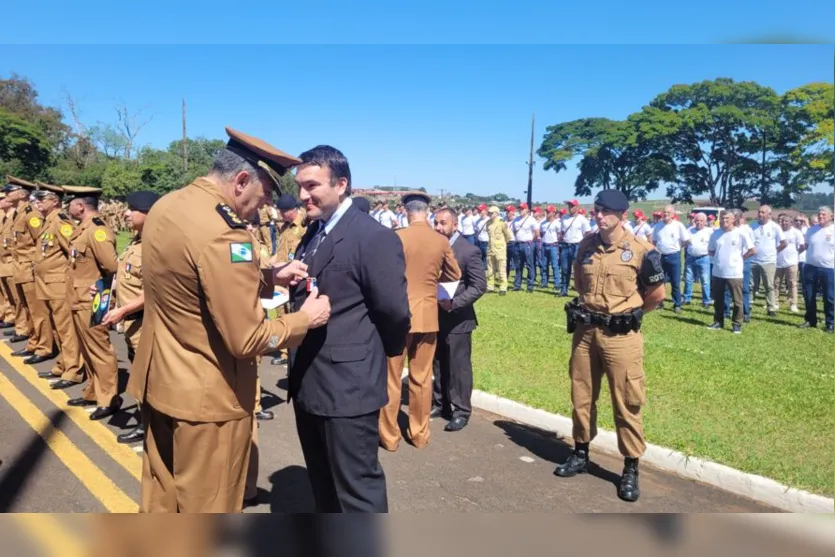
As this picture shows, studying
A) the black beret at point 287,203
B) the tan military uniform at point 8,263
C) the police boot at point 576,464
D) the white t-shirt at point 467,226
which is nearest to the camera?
the police boot at point 576,464

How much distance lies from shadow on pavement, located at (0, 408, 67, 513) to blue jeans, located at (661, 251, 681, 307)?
10.2m

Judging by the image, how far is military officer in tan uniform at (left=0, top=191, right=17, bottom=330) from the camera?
7918 mm

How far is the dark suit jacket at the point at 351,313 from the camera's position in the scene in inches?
103

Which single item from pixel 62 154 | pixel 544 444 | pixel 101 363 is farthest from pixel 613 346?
pixel 62 154

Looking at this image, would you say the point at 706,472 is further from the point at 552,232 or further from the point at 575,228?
the point at 552,232

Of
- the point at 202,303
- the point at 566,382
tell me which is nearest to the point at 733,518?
the point at 202,303

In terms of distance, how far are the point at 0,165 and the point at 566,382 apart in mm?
25327

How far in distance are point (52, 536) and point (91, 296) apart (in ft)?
11.9

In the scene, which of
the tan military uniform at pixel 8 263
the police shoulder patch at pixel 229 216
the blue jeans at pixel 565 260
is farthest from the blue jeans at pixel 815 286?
the tan military uniform at pixel 8 263

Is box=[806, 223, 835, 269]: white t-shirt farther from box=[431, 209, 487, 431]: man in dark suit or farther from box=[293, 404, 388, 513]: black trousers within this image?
box=[293, 404, 388, 513]: black trousers

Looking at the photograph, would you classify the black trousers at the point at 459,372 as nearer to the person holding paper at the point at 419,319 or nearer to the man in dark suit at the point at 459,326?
the man in dark suit at the point at 459,326

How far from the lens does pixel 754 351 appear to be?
7922 millimetres

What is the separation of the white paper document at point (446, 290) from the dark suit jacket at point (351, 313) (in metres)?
2.18

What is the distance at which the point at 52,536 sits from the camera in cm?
225
